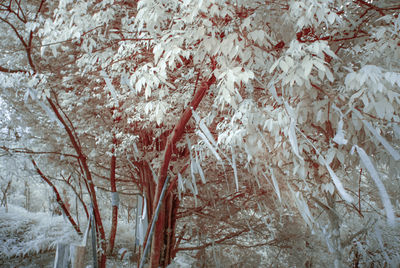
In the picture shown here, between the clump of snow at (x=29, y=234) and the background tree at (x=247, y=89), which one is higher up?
the background tree at (x=247, y=89)

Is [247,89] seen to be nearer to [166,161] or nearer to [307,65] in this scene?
[307,65]

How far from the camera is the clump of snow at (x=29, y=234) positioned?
19.2ft

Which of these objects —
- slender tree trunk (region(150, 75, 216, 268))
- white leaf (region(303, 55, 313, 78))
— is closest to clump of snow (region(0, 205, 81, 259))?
slender tree trunk (region(150, 75, 216, 268))

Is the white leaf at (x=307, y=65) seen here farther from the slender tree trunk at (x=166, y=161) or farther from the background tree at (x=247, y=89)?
the slender tree trunk at (x=166, y=161)

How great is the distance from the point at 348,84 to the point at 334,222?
7.02 feet

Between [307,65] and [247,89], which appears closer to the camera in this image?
[307,65]

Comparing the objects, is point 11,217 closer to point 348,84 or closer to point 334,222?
point 334,222

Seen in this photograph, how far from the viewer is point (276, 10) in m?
2.09

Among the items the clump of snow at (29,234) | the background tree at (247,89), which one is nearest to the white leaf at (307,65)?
the background tree at (247,89)

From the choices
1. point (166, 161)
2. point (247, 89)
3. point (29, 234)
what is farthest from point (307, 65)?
point (29, 234)

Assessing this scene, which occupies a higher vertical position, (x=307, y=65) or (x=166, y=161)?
(x=307, y=65)

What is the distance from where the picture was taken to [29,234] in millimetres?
6629

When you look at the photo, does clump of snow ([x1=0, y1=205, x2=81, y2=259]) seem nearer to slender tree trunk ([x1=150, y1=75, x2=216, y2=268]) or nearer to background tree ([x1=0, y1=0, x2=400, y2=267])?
background tree ([x1=0, y1=0, x2=400, y2=267])

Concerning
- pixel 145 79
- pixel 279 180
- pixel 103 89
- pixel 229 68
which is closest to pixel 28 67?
pixel 103 89
